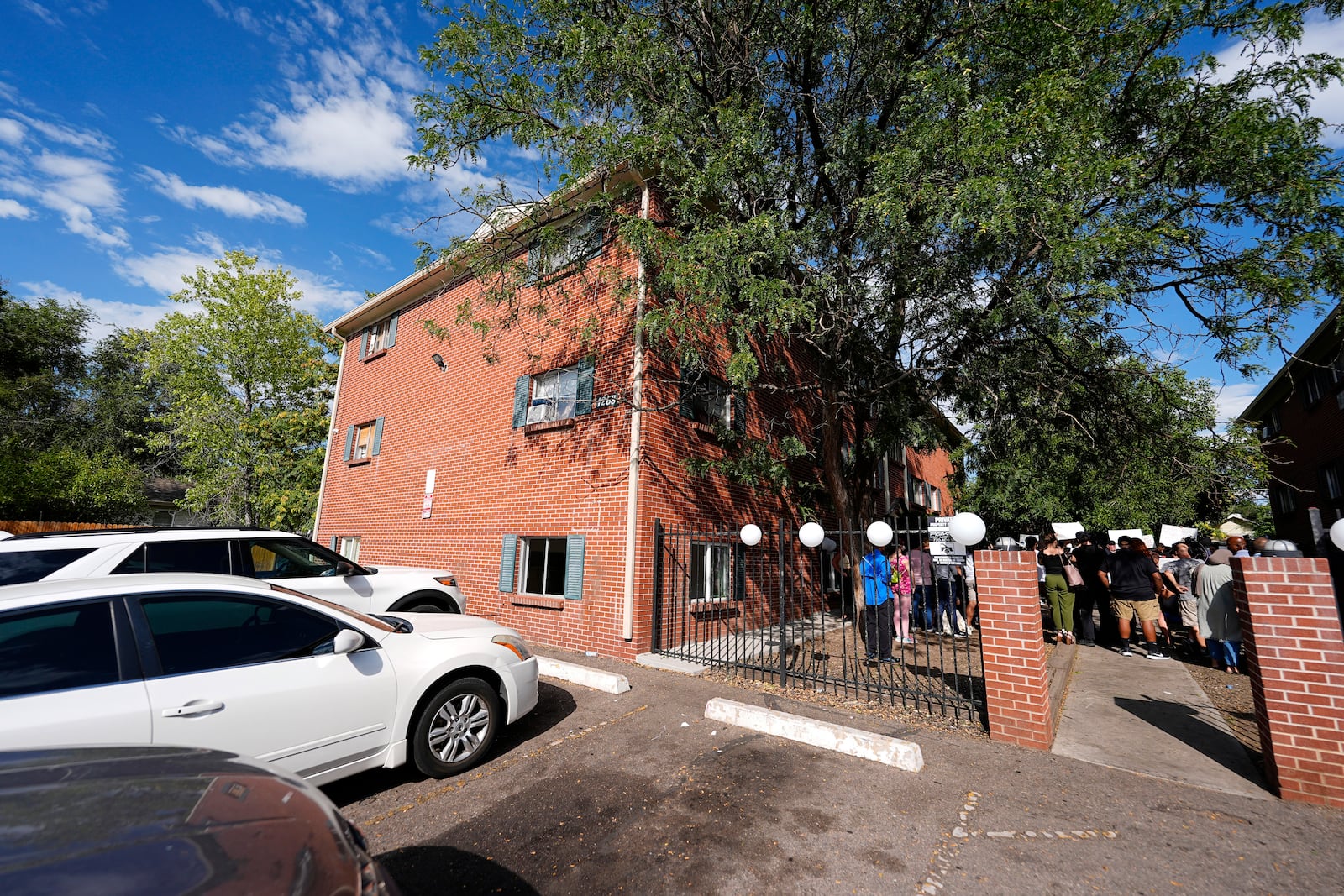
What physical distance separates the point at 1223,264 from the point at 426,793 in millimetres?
10515

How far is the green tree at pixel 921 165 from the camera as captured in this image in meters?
5.89

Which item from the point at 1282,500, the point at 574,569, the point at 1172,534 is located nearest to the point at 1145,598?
the point at 574,569

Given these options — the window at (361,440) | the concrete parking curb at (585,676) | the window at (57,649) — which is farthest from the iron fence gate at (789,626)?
the window at (361,440)

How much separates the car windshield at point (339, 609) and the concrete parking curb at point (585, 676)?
2.24 metres

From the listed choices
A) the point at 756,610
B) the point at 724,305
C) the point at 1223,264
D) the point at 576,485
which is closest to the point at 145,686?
the point at 576,485

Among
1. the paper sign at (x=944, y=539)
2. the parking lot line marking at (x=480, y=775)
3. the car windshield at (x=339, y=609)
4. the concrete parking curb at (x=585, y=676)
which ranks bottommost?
the parking lot line marking at (x=480, y=775)

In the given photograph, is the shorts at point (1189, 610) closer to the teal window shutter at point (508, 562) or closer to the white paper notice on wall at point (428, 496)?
the teal window shutter at point (508, 562)

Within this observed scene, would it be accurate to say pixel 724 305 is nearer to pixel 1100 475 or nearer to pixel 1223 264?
pixel 1223 264

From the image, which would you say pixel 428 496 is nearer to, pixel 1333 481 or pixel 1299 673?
pixel 1299 673

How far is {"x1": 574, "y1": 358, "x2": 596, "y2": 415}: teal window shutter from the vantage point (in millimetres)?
9133

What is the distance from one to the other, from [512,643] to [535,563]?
488 cm

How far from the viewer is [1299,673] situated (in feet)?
12.1

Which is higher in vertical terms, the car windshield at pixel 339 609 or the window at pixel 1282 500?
the window at pixel 1282 500

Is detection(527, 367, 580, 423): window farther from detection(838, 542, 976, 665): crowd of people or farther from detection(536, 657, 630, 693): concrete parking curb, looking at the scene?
detection(838, 542, 976, 665): crowd of people
